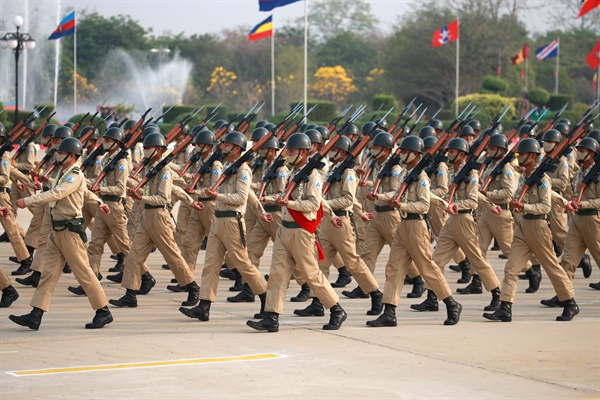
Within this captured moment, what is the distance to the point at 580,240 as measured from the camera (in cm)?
1254

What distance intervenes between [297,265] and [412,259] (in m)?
1.19

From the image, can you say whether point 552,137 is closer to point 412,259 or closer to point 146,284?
point 412,259

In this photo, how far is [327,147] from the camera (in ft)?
36.9

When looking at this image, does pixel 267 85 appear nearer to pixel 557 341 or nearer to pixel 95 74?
pixel 95 74

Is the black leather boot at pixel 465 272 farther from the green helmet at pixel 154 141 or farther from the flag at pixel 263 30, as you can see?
the flag at pixel 263 30

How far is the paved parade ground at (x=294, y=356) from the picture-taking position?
805 centimetres

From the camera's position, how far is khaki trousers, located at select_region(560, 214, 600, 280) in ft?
40.6

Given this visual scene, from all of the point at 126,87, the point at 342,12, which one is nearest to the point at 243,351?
the point at 126,87

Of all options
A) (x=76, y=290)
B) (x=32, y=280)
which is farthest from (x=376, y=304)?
(x=32, y=280)

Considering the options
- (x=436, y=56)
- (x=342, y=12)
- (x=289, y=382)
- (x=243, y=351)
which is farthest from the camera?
(x=342, y=12)

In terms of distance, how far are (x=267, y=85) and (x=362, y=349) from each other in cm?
6995

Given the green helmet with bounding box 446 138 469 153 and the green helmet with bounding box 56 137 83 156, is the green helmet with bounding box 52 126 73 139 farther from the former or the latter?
the green helmet with bounding box 446 138 469 153

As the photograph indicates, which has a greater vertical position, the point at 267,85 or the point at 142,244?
the point at 142,244

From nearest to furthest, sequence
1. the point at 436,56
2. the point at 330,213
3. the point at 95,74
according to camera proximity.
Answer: the point at 330,213 < the point at 436,56 < the point at 95,74
